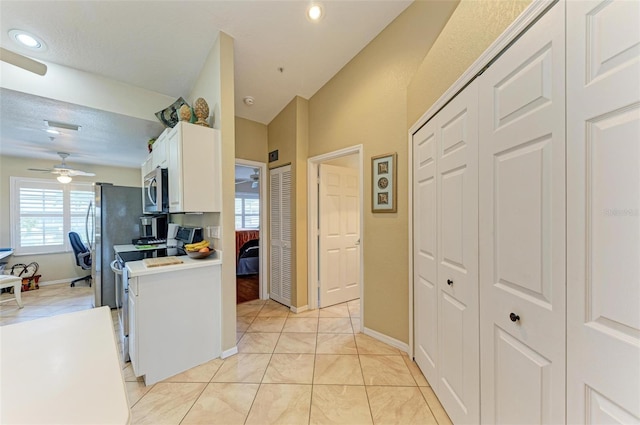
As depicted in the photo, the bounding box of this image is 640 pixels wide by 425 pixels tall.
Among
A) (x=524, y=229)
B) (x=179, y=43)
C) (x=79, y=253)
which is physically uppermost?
(x=179, y=43)

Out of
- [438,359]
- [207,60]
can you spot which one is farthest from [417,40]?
[438,359]

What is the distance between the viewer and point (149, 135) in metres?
3.21

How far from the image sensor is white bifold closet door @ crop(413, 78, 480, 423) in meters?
1.26

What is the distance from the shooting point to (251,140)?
Result: 347 centimetres

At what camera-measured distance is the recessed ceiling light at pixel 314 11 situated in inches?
77.6

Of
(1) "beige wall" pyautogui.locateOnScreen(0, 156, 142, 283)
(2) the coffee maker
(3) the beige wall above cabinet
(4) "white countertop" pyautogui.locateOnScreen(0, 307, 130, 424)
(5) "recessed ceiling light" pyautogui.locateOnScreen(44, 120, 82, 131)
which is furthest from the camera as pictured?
(1) "beige wall" pyautogui.locateOnScreen(0, 156, 142, 283)

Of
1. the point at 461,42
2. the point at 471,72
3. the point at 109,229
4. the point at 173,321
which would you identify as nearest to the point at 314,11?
the point at 461,42

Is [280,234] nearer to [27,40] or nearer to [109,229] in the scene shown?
[109,229]

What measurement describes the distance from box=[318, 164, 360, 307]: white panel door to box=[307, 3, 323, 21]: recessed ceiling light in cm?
164

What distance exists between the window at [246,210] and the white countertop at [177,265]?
648 centimetres

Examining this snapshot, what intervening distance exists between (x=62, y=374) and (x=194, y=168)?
5.73 ft

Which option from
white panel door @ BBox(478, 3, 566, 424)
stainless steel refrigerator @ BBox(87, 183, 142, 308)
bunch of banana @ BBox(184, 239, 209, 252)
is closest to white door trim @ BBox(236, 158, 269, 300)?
bunch of banana @ BBox(184, 239, 209, 252)

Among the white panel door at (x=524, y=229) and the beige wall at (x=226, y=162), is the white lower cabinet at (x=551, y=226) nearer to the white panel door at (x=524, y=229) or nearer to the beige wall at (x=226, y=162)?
the white panel door at (x=524, y=229)

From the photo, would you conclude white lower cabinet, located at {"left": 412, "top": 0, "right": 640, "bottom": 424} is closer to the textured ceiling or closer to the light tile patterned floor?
the light tile patterned floor
